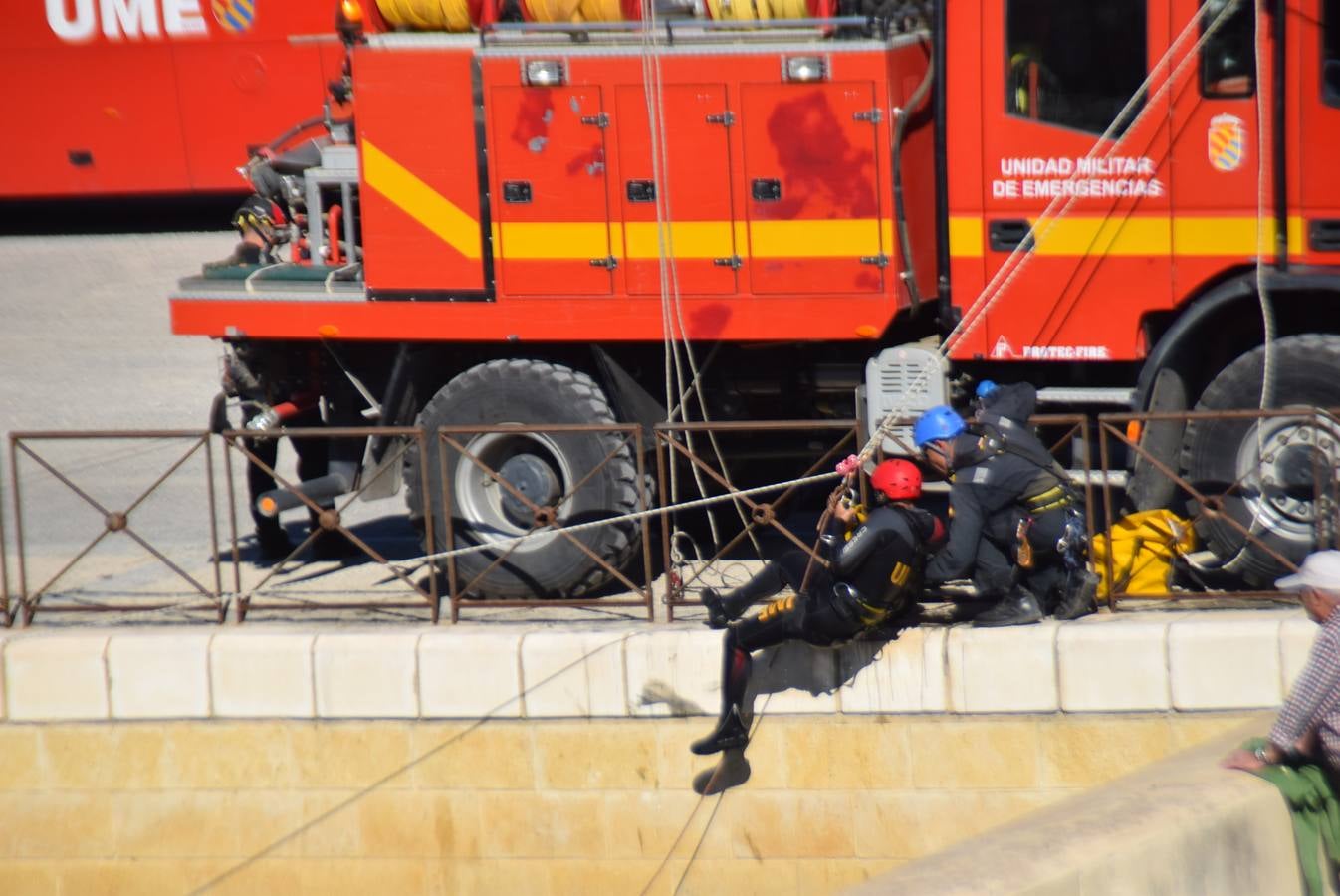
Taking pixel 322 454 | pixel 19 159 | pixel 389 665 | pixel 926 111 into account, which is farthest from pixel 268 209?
pixel 19 159

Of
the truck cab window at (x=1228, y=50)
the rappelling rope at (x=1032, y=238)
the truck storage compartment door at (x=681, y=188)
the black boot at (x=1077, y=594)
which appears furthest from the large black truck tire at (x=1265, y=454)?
the truck storage compartment door at (x=681, y=188)

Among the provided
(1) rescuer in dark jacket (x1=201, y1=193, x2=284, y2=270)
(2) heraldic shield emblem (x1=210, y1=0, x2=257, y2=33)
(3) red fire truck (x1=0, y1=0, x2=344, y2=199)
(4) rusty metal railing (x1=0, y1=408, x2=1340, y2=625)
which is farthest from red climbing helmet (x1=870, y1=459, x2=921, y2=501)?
(2) heraldic shield emblem (x1=210, y1=0, x2=257, y2=33)

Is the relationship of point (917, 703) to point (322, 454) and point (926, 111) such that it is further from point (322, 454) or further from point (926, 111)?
point (322, 454)

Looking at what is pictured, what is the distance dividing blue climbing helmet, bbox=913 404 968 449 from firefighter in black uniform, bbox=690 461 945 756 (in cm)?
31

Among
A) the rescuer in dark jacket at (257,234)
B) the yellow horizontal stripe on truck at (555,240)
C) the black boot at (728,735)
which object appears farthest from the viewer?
the rescuer in dark jacket at (257,234)

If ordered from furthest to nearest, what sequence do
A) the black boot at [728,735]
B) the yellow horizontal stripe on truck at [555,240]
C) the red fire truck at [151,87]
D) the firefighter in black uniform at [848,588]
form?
1. the red fire truck at [151,87]
2. the yellow horizontal stripe on truck at [555,240]
3. the black boot at [728,735]
4. the firefighter in black uniform at [848,588]

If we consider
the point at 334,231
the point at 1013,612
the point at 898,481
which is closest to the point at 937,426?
the point at 898,481

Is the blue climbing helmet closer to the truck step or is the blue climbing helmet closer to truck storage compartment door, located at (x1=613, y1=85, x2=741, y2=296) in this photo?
the truck step

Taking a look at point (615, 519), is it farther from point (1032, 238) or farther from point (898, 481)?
point (1032, 238)

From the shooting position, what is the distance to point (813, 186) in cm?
773

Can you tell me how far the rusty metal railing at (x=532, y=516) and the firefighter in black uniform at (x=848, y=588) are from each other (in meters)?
0.76

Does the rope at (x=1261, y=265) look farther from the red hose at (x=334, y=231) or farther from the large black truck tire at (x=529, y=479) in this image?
the red hose at (x=334, y=231)

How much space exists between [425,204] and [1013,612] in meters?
3.52

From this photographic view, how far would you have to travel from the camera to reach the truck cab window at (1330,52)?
7.06 meters
